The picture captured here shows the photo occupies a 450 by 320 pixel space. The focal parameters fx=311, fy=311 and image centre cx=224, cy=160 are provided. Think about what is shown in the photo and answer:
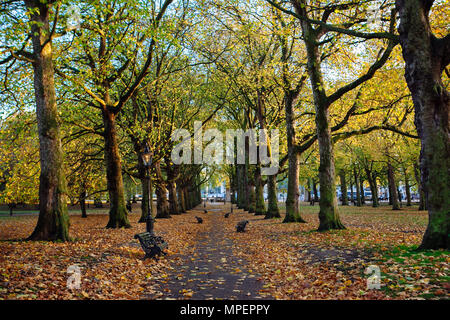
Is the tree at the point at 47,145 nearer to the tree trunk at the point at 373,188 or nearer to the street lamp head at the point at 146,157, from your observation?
the street lamp head at the point at 146,157

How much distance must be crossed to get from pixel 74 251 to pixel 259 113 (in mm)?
19089

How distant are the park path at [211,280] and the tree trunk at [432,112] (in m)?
4.73

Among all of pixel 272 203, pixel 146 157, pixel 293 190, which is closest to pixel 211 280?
pixel 146 157

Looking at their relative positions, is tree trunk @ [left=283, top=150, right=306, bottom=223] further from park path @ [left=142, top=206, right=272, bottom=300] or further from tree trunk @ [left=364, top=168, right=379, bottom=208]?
tree trunk @ [left=364, top=168, right=379, bottom=208]

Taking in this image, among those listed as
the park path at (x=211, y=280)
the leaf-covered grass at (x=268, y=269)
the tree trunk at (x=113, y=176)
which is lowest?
the park path at (x=211, y=280)

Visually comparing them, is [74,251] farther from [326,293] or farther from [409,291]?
[409,291]

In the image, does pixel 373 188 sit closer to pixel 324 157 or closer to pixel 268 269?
pixel 324 157

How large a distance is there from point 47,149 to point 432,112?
471 inches

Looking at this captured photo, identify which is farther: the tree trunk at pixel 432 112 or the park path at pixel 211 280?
the tree trunk at pixel 432 112

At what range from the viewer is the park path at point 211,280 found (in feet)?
21.0

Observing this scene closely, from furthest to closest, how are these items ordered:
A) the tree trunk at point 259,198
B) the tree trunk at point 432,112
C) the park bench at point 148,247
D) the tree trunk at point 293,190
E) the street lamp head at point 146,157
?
the tree trunk at point 259,198
the tree trunk at point 293,190
the street lamp head at point 146,157
the park bench at point 148,247
the tree trunk at point 432,112

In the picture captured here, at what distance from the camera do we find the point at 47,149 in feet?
36.3

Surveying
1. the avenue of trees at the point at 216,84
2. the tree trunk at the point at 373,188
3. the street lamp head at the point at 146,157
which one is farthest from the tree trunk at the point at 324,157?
the tree trunk at the point at 373,188

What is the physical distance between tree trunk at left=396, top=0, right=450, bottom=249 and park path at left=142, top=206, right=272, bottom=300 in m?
4.73
